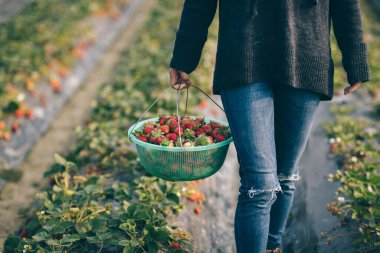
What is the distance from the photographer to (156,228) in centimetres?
263

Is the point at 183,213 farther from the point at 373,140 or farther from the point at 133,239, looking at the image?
the point at 373,140

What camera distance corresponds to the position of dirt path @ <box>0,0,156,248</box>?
11.0 feet

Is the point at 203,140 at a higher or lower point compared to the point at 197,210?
higher

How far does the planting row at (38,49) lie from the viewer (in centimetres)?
475

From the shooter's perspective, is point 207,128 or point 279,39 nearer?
point 279,39

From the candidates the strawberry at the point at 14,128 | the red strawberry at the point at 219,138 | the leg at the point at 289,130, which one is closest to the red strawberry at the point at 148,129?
the red strawberry at the point at 219,138

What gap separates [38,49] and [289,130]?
4.72 metres

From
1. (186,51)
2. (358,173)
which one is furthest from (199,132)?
(358,173)

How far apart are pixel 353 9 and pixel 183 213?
1647mm

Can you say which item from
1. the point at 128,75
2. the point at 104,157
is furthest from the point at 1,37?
the point at 104,157

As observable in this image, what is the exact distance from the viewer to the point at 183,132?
2.43 m

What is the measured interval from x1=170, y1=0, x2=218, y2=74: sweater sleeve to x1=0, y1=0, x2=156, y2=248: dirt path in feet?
5.12

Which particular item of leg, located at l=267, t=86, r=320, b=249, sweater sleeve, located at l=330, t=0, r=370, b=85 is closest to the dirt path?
leg, located at l=267, t=86, r=320, b=249

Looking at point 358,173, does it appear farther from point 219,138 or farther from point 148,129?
point 148,129
